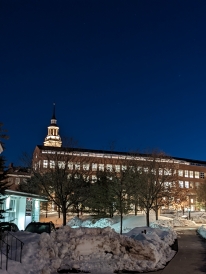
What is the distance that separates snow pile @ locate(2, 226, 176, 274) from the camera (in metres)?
12.6

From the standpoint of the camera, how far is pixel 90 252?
13.9m

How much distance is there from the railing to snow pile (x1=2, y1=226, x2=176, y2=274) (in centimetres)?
22

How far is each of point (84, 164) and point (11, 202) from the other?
1166 centimetres

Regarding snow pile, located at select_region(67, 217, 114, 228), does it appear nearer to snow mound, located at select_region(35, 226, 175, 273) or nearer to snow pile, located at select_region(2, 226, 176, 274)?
snow pile, located at select_region(2, 226, 176, 274)

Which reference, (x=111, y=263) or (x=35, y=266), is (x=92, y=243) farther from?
(x=35, y=266)

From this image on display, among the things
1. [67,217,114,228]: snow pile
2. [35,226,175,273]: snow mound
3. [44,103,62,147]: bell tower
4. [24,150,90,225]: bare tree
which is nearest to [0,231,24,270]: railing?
[35,226,175,273]: snow mound

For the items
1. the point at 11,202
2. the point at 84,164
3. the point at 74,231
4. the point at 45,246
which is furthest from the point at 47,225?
the point at 84,164

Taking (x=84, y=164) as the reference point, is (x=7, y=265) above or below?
below

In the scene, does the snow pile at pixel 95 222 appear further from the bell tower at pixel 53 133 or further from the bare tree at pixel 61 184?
the bell tower at pixel 53 133

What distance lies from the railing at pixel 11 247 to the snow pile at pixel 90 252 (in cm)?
22

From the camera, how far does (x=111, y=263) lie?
13.4m

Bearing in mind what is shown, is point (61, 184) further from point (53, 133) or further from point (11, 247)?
point (53, 133)

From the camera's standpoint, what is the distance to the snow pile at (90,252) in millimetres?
12641

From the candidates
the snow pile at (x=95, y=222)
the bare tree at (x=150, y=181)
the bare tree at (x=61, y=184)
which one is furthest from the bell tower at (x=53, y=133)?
the bare tree at (x=61, y=184)
